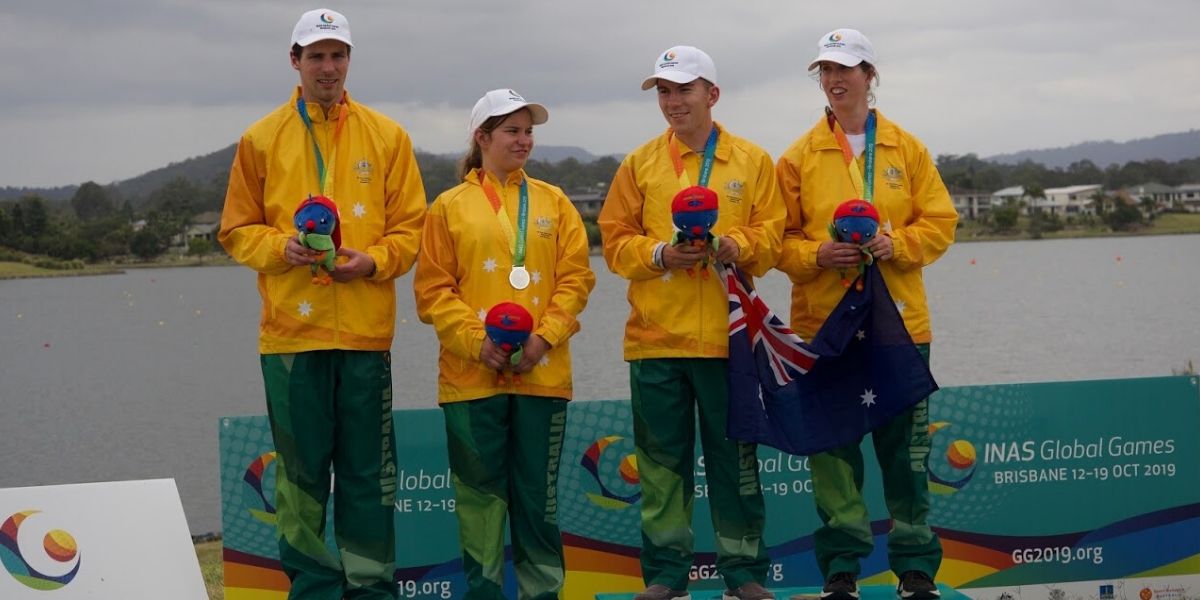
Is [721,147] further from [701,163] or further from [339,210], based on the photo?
[339,210]

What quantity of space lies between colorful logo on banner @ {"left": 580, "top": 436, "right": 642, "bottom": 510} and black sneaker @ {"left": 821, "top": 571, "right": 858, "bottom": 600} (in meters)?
1.08

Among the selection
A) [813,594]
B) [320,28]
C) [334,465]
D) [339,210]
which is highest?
[320,28]

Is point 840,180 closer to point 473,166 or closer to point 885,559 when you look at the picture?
point 473,166

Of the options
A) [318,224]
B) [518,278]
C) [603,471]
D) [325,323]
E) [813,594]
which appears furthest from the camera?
[603,471]

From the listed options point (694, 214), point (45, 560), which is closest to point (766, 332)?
point (694, 214)

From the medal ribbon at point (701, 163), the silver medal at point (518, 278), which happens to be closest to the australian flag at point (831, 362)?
the medal ribbon at point (701, 163)

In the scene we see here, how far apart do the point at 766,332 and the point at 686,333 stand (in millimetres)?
321

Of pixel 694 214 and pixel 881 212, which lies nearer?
pixel 694 214


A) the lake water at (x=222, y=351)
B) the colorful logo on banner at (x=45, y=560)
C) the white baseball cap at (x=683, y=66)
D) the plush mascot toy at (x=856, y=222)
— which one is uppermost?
the white baseball cap at (x=683, y=66)

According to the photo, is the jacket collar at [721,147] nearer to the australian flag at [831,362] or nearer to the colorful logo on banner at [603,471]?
the australian flag at [831,362]

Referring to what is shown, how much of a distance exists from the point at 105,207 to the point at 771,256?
2790 cm

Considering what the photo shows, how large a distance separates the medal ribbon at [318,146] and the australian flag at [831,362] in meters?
1.45

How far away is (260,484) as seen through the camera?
559cm

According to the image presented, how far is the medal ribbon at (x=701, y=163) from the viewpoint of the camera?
494 cm
